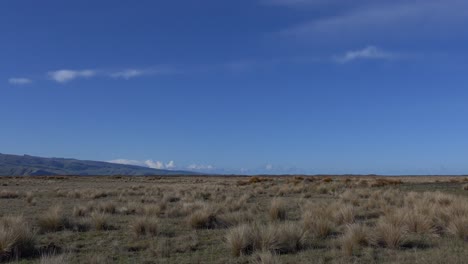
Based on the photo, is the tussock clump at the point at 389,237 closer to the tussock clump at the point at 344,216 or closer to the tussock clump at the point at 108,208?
the tussock clump at the point at 344,216

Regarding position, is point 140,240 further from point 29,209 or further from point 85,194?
point 85,194

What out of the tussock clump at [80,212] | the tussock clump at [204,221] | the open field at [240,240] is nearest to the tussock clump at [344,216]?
the open field at [240,240]

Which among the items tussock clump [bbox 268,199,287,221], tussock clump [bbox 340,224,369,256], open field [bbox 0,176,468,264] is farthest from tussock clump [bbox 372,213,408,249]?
tussock clump [bbox 268,199,287,221]

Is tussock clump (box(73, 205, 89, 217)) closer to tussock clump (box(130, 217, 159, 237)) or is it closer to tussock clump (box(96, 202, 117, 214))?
tussock clump (box(96, 202, 117, 214))

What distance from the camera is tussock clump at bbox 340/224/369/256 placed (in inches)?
430

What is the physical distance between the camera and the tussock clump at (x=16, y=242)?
1081 centimetres

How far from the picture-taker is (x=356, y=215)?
17891 millimetres

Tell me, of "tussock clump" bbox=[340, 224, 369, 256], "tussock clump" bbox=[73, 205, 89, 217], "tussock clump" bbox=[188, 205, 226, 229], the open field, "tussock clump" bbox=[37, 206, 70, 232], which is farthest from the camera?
"tussock clump" bbox=[73, 205, 89, 217]

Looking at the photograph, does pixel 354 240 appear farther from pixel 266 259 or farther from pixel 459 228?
pixel 459 228

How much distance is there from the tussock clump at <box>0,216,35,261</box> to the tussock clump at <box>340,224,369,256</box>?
706 centimetres

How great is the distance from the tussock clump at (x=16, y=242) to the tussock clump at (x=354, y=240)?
7060 millimetres

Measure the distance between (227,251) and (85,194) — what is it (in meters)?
21.0

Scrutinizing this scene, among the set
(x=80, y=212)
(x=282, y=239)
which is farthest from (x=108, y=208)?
(x=282, y=239)

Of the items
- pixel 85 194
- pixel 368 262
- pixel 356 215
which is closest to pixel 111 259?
pixel 368 262
